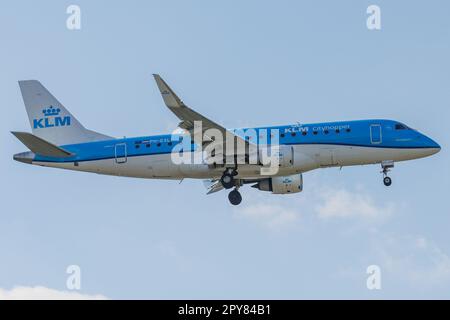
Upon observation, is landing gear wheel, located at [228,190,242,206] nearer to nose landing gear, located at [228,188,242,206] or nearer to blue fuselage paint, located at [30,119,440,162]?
nose landing gear, located at [228,188,242,206]

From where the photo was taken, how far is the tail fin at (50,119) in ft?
198

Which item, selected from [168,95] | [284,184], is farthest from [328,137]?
[168,95]

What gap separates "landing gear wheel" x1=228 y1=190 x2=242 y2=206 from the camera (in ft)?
195

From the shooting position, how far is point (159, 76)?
162ft

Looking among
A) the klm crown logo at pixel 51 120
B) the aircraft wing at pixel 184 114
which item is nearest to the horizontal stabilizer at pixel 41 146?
the klm crown logo at pixel 51 120

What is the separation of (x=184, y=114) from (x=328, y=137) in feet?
30.2

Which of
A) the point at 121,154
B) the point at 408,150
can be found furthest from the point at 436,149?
the point at 121,154

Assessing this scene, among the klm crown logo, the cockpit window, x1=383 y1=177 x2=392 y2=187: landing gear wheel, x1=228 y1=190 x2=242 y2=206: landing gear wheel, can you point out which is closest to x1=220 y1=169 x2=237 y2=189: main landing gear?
x1=228 y1=190 x2=242 y2=206: landing gear wheel

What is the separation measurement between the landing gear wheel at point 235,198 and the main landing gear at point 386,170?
8955mm

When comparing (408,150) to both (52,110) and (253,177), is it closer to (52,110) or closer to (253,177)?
(253,177)

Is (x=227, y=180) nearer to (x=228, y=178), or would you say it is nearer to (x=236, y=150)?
(x=228, y=178)

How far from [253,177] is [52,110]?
13863 millimetres

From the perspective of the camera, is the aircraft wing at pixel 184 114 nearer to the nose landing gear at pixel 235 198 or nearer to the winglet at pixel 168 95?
the winglet at pixel 168 95

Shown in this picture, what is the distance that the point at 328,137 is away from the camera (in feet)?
185
